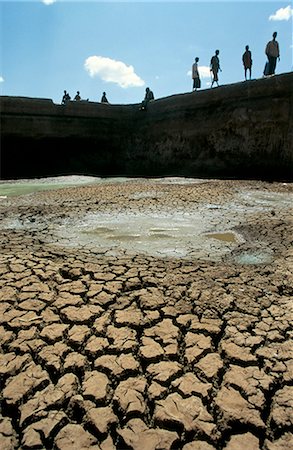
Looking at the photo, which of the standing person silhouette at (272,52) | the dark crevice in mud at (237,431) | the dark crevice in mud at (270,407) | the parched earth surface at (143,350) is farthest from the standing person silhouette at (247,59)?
the dark crevice in mud at (237,431)

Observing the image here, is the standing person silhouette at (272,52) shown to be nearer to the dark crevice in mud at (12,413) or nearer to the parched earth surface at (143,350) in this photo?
the parched earth surface at (143,350)

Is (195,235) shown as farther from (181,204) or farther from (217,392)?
(217,392)

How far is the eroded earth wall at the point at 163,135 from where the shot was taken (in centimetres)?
836

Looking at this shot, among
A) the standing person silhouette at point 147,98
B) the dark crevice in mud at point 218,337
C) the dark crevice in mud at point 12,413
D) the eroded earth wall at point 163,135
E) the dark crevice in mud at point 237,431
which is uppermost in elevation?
the standing person silhouette at point 147,98

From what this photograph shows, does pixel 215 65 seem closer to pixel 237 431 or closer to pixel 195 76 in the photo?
pixel 195 76

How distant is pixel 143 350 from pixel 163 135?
388 inches

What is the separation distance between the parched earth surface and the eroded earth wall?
6157 mm

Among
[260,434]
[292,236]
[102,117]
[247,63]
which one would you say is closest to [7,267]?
[260,434]

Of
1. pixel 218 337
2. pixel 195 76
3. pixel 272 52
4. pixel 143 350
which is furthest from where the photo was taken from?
pixel 195 76

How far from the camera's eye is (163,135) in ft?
36.0

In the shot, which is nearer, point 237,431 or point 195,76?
point 237,431

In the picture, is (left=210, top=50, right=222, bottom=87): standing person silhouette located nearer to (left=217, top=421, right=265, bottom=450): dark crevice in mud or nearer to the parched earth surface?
the parched earth surface

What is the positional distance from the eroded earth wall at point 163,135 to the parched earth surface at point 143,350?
6.16m

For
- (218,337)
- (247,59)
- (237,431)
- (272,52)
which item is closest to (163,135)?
(247,59)
